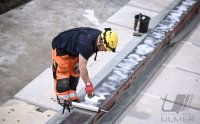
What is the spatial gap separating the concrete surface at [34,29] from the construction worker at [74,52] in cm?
133

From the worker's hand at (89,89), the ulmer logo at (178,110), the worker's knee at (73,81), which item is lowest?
the ulmer logo at (178,110)

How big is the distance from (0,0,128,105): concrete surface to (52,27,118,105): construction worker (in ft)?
4.38

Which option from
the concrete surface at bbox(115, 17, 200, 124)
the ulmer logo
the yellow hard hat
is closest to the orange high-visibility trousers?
the yellow hard hat

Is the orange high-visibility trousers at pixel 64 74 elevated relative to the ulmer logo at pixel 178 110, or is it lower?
elevated

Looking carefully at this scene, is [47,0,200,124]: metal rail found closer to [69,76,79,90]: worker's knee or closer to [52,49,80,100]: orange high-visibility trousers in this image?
[52,49,80,100]: orange high-visibility trousers

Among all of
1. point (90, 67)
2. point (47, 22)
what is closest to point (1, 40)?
point (47, 22)

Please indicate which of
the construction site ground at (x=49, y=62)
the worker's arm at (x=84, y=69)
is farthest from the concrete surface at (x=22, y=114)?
the worker's arm at (x=84, y=69)

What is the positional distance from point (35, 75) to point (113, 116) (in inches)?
74.1

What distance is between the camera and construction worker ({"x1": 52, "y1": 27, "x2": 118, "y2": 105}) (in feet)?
18.1

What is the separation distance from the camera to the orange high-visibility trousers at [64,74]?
19.4 ft

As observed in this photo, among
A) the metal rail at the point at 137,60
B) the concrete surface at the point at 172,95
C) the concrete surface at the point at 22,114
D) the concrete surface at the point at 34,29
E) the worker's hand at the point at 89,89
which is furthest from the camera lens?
the concrete surface at the point at 34,29

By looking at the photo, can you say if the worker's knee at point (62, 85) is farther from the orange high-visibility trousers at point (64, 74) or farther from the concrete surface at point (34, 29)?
the concrete surface at point (34, 29)

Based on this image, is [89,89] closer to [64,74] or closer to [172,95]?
[64,74]

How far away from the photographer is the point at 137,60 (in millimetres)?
7488
